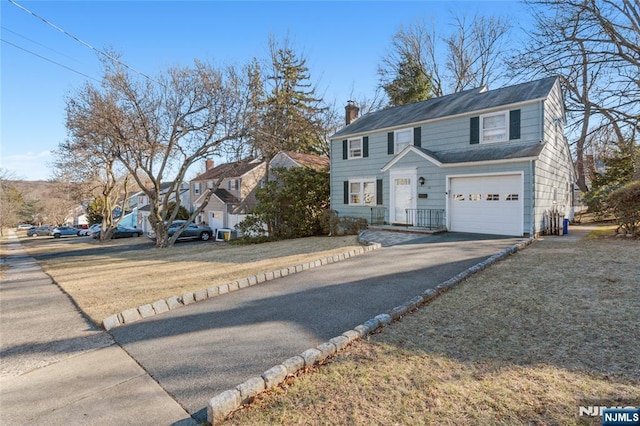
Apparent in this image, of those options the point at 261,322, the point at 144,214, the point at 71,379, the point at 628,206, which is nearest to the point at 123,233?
the point at 144,214

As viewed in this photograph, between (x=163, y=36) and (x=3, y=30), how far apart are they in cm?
471

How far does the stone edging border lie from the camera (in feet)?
8.89

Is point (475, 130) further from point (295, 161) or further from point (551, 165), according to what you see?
point (295, 161)

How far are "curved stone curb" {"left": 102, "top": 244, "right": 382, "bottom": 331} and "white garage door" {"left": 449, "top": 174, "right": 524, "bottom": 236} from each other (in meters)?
7.39

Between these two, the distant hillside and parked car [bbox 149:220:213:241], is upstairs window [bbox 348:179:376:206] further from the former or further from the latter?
the distant hillside

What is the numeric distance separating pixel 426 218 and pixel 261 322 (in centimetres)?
1115

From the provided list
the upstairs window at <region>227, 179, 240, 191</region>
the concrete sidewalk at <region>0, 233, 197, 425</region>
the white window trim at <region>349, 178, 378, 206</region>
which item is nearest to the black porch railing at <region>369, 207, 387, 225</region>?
the white window trim at <region>349, 178, 378, 206</region>

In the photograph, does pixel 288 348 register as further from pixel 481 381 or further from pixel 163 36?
pixel 163 36

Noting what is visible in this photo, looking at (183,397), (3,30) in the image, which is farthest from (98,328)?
(3,30)

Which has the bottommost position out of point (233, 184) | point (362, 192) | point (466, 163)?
point (362, 192)

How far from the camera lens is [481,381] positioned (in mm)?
2971

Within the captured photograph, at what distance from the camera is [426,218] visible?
14.3m

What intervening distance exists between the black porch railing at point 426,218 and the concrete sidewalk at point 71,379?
12272mm

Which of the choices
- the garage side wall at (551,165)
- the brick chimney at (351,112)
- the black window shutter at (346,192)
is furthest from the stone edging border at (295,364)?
the brick chimney at (351,112)
